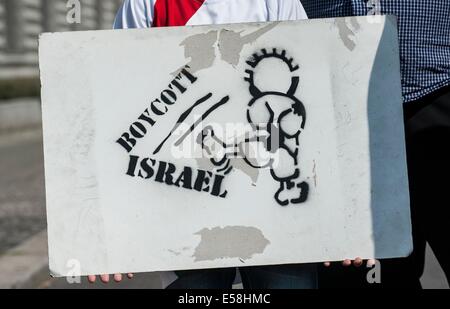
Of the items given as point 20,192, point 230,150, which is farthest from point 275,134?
point 20,192

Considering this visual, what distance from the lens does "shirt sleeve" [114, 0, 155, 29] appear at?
2.95m

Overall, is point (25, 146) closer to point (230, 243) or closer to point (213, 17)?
point (213, 17)

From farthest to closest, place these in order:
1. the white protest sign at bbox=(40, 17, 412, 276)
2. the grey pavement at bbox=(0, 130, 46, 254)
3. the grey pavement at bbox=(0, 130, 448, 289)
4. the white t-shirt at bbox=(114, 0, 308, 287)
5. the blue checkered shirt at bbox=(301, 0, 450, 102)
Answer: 1. the grey pavement at bbox=(0, 130, 46, 254)
2. the grey pavement at bbox=(0, 130, 448, 289)
3. the blue checkered shirt at bbox=(301, 0, 450, 102)
4. the white t-shirt at bbox=(114, 0, 308, 287)
5. the white protest sign at bbox=(40, 17, 412, 276)

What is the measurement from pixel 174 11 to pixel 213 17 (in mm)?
122

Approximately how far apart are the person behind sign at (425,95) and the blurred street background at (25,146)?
3.42 ft

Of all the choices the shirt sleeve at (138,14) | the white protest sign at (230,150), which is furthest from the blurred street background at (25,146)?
the white protest sign at (230,150)

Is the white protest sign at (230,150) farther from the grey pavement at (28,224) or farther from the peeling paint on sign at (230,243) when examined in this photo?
the grey pavement at (28,224)

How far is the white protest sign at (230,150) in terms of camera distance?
270 centimetres

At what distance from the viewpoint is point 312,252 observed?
2.76m

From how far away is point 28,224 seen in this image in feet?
26.0

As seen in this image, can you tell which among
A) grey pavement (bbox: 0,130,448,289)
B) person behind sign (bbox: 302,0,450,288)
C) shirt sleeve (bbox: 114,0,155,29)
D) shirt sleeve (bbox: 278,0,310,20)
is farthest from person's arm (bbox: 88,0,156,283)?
grey pavement (bbox: 0,130,448,289)

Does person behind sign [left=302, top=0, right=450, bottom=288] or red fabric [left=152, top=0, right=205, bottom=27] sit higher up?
red fabric [left=152, top=0, right=205, bottom=27]

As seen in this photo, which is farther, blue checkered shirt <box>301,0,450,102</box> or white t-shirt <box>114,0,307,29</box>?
blue checkered shirt <box>301,0,450,102</box>

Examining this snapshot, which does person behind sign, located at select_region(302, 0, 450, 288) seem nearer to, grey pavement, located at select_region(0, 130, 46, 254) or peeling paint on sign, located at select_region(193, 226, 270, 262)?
peeling paint on sign, located at select_region(193, 226, 270, 262)
